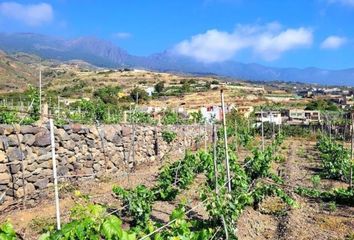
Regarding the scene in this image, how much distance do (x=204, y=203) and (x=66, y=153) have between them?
6609mm

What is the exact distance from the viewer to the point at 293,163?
76.1 feet

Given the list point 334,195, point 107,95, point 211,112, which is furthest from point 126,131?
point 107,95

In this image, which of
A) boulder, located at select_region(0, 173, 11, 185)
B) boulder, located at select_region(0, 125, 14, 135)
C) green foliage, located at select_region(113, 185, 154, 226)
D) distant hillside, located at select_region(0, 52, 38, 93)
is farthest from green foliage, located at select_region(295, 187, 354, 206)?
distant hillside, located at select_region(0, 52, 38, 93)

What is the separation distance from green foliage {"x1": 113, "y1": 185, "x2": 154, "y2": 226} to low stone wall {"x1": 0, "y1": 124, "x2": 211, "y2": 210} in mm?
1169

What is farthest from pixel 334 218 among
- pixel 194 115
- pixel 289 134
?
pixel 289 134

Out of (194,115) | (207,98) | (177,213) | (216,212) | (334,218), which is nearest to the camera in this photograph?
(177,213)

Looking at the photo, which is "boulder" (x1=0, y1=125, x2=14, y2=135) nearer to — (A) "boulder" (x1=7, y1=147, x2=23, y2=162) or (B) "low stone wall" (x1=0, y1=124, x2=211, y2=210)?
(B) "low stone wall" (x1=0, y1=124, x2=211, y2=210)

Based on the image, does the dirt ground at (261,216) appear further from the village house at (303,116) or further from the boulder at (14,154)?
the village house at (303,116)

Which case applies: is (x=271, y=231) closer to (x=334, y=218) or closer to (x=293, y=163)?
(x=334, y=218)

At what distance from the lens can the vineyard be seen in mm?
5723

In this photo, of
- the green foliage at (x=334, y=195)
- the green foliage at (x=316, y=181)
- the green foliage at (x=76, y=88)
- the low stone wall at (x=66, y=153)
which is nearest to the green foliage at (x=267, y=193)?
the green foliage at (x=334, y=195)

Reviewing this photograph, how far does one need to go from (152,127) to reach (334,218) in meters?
11.7

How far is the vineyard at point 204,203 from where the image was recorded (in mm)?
5723

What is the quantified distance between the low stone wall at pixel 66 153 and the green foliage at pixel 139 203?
117 centimetres
